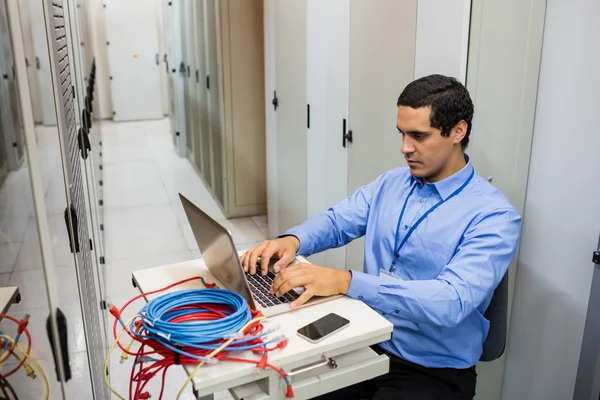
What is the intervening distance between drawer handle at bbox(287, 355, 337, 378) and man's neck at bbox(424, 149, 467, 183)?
65 cm

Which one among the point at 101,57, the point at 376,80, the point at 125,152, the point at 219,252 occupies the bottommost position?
the point at 125,152

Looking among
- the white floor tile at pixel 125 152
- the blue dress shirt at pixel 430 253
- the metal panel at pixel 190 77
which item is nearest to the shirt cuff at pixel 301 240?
the blue dress shirt at pixel 430 253

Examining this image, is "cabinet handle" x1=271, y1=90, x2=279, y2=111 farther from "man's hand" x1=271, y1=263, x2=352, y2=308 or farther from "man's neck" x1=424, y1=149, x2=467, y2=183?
"man's hand" x1=271, y1=263, x2=352, y2=308

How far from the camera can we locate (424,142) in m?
1.54

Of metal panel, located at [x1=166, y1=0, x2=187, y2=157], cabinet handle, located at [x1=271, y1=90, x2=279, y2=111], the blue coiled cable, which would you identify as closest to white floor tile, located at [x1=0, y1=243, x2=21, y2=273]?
the blue coiled cable

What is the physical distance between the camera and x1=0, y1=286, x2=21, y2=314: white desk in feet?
2.50

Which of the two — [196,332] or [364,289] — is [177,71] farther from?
[196,332]

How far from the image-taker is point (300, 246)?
1.73m

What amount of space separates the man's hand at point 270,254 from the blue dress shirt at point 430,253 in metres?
0.10

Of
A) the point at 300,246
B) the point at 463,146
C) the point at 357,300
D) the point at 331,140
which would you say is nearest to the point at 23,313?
the point at 357,300

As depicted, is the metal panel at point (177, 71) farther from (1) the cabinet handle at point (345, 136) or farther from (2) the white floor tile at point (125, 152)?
(1) the cabinet handle at point (345, 136)

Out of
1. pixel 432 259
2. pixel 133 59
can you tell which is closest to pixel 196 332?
pixel 432 259

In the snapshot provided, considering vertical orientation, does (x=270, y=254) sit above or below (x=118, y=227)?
above

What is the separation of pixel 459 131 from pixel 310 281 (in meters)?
0.62
